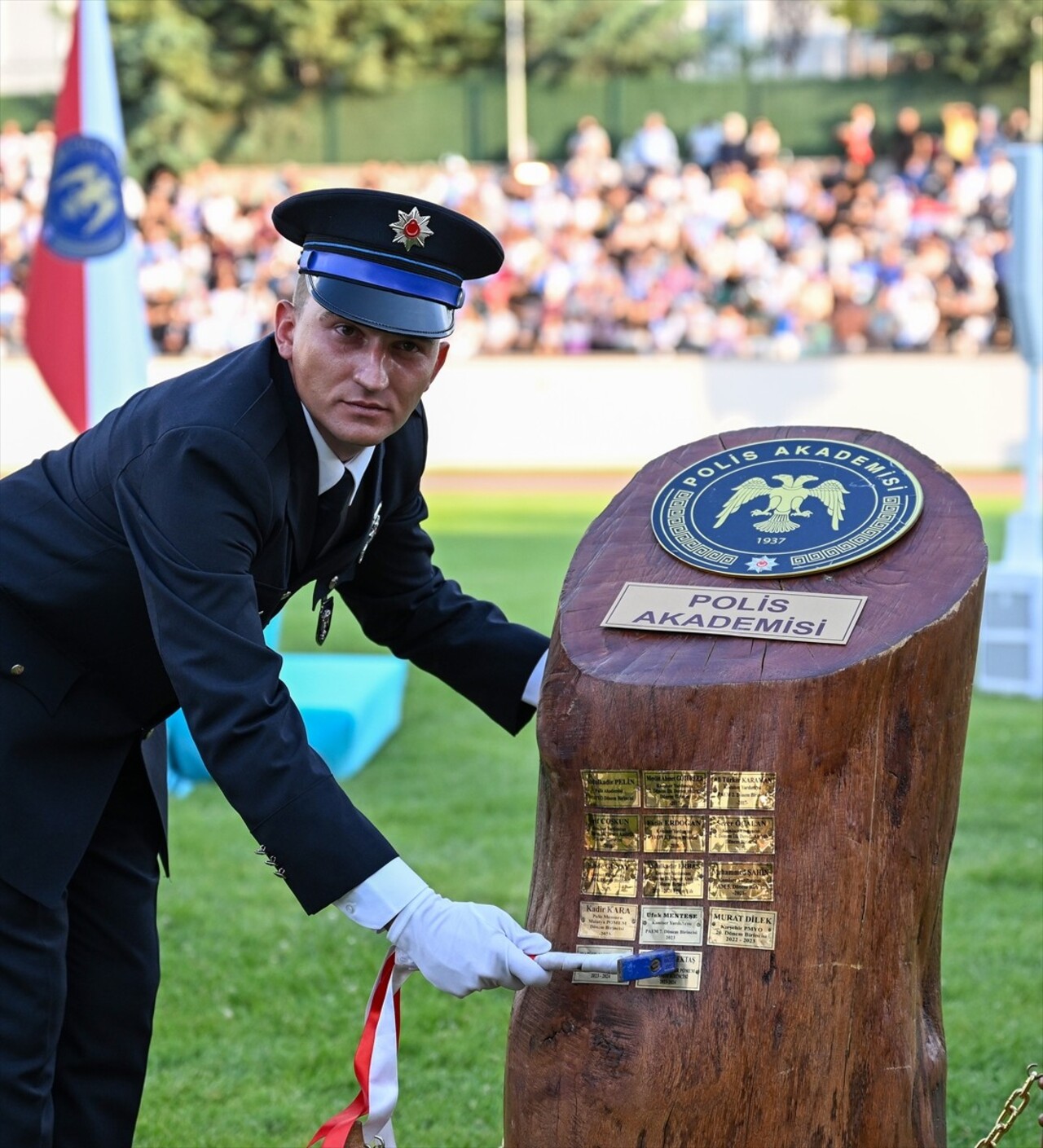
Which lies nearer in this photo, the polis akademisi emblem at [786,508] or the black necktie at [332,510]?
the polis akademisi emblem at [786,508]

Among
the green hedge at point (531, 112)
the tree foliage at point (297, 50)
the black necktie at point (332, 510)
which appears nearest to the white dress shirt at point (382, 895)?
the black necktie at point (332, 510)

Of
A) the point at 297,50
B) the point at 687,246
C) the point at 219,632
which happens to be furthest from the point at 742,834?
the point at 297,50

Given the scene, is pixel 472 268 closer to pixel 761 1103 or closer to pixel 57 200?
pixel 761 1103

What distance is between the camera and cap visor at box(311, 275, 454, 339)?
2086 mm

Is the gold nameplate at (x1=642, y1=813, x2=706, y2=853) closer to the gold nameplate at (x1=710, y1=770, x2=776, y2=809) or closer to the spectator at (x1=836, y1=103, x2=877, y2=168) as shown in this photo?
the gold nameplate at (x1=710, y1=770, x2=776, y2=809)

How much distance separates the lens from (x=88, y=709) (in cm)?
230

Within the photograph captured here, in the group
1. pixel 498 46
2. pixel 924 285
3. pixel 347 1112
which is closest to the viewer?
pixel 347 1112

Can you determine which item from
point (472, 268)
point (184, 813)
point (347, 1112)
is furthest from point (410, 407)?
point (184, 813)

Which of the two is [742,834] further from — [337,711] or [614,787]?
[337,711]

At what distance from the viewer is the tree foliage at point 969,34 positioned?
778 inches

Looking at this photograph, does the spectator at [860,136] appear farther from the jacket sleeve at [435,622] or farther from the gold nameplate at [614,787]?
the gold nameplate at [614,787]

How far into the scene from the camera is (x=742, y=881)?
2.00 metres

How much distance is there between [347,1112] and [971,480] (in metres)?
12.0

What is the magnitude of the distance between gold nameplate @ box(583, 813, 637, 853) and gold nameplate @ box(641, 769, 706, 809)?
0.12 ft
